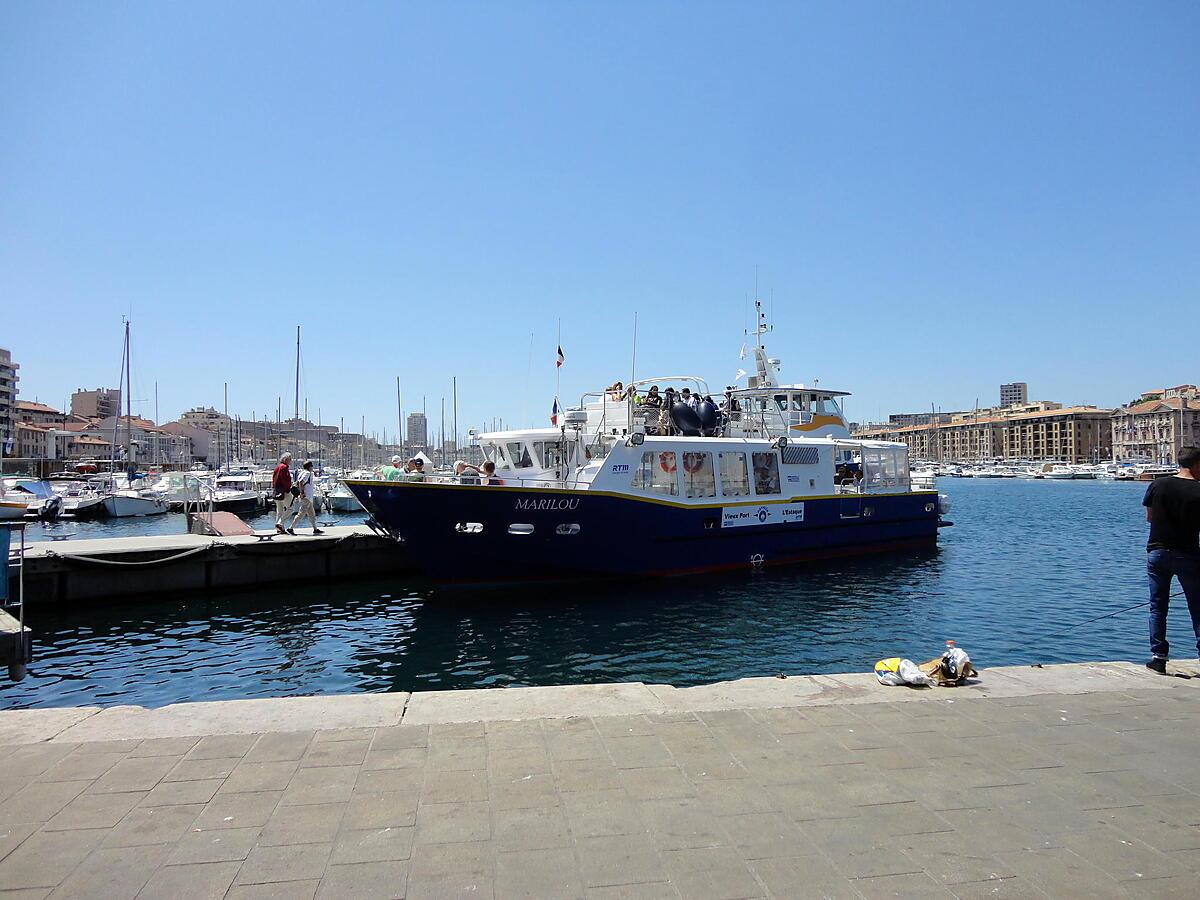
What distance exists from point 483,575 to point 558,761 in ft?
40.5

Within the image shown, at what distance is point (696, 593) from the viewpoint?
56.5 feet

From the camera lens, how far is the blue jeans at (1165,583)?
652 centimetres

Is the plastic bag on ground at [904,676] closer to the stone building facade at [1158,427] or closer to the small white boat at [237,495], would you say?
the small white boat at [237,495]

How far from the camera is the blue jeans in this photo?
A: 6.52 metres

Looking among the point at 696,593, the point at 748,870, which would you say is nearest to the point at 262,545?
the point at 696,593

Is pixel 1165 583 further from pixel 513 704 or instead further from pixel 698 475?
pixel 698 475

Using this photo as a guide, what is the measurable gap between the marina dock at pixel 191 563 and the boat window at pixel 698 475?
26.8ft

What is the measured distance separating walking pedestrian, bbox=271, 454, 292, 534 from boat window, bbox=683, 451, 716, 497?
992 cm

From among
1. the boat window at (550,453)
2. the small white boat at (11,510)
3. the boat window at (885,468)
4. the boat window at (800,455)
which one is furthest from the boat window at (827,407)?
the small white boat at (11,510)

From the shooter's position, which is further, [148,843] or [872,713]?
[872,713]

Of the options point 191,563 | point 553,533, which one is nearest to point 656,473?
point 553,533

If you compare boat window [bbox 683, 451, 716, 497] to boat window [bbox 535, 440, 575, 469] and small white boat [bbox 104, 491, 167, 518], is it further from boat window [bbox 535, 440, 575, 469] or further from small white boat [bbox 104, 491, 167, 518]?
small white boat [bbox 104, 491, 167, 518]

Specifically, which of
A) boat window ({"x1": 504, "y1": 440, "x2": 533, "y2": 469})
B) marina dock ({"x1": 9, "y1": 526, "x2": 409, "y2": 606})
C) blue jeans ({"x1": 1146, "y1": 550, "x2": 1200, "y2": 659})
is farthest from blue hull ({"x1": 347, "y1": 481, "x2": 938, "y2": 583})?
blue jeans ({"x1": 1146, "y1": 550, "x2": 1200, "y2": 659})

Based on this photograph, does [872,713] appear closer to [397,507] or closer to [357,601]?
[397,507]
